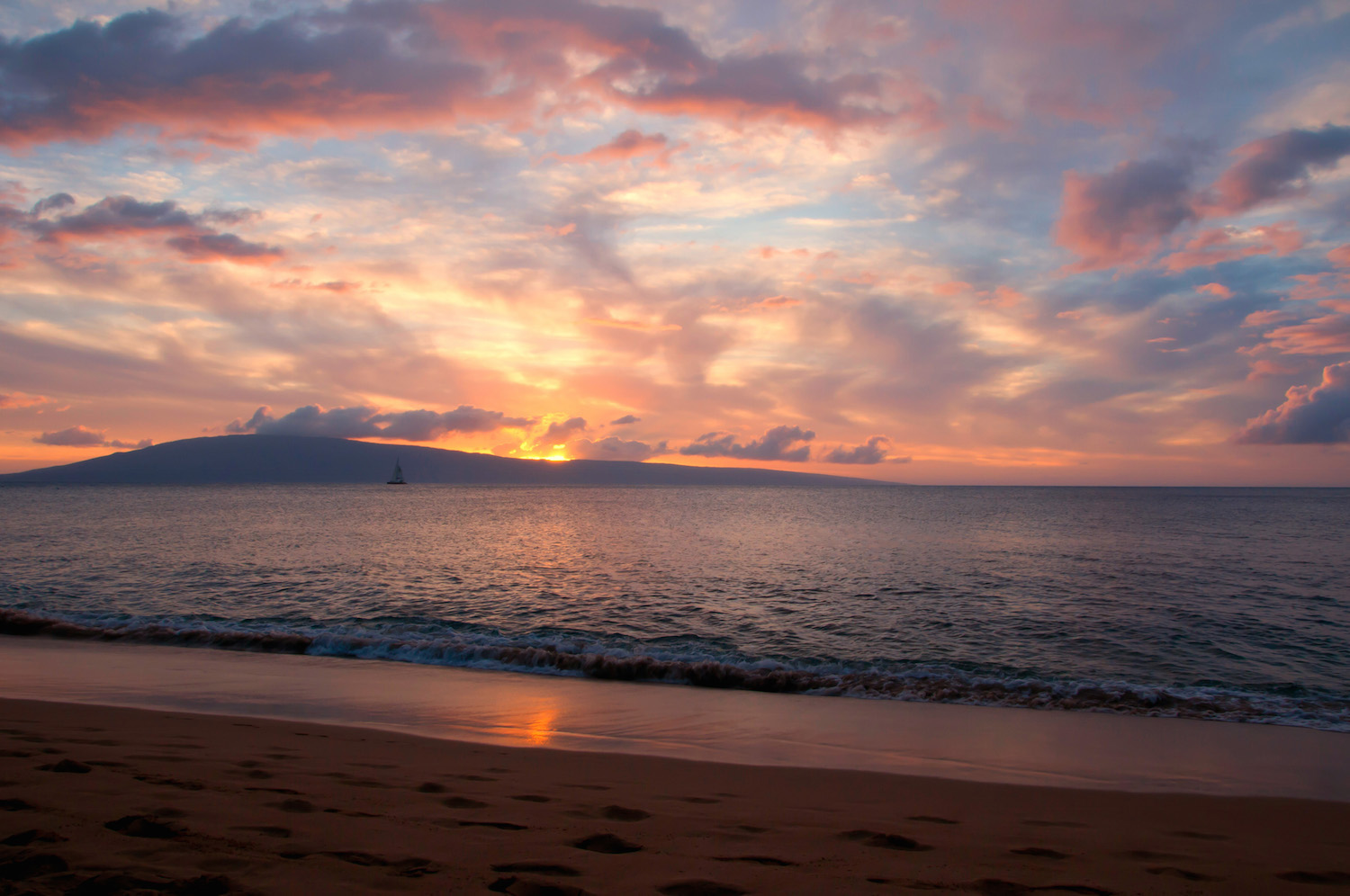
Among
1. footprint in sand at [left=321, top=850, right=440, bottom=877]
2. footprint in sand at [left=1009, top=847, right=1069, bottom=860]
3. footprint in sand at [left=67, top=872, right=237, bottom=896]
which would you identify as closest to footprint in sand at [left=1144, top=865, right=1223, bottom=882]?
footprint in sand at [left=1009, top=847, right=1069, bottom=860]

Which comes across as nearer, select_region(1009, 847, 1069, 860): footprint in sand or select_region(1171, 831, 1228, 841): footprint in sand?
select_region(1009, 847, 1069, 860): footprint in sand

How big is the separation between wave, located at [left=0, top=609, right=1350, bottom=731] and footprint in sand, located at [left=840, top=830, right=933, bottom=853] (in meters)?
8.09

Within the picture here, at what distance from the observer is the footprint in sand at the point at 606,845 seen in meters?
5.30

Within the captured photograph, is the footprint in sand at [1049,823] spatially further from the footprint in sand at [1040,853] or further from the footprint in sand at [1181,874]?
the footprint in sand at [1181,874]

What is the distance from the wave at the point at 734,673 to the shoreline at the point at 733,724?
0.66 m

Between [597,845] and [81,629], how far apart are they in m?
20.7

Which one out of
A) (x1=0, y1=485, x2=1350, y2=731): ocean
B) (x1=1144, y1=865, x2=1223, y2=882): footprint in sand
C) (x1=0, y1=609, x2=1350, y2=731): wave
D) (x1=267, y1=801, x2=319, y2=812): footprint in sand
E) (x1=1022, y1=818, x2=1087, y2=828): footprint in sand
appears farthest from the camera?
(x1=0, y1=485, x2=1350, y2=731): ocean

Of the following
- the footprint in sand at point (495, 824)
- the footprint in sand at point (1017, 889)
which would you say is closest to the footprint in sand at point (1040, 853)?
the footprint in sand at point (1017, 889)

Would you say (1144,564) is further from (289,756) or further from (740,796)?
(289,756)

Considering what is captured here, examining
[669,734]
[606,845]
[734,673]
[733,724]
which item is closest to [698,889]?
[606,845]

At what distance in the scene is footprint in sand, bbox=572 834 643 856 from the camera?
17.4 ft

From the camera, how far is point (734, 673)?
49.0 feet

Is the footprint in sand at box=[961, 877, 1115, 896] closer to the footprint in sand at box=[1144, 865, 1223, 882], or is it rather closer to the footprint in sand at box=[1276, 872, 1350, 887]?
the footprint in sand at box=[1144, 865, 1223, 882]

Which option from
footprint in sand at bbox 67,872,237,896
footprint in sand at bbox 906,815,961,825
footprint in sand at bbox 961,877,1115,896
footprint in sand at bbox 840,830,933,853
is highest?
footprint in sand at bbox 67,872,237,896
